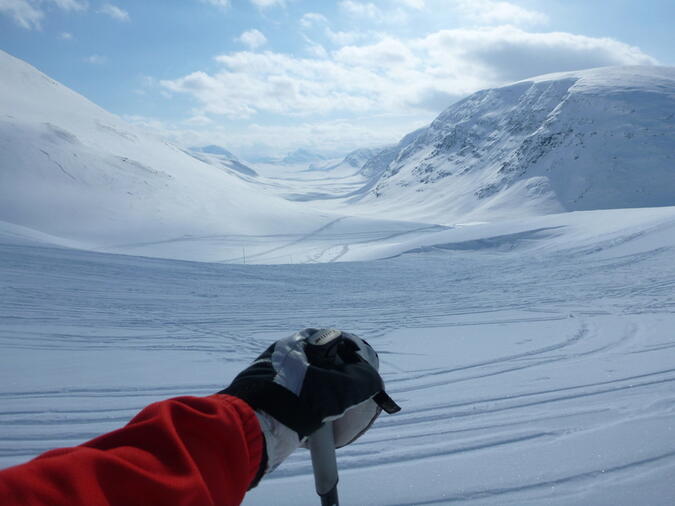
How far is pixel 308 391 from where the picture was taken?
1.67 metres

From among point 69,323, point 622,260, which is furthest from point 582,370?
point 622,260

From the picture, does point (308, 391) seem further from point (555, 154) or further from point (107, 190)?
point (555, 154)

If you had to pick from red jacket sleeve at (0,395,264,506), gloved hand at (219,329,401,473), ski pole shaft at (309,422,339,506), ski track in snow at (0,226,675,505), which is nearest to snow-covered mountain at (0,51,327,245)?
ski track in snow at (0,226,675,505)

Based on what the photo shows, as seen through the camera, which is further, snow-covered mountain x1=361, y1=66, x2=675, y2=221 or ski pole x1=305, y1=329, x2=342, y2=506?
snow-covered mountain x1=361, y1=66, x2=675, y2=221

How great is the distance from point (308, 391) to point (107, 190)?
1526 inches

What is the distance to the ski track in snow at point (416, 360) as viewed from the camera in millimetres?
2775

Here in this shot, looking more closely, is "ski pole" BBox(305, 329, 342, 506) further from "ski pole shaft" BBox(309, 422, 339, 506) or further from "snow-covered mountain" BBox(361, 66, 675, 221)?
"snow-covered mountain" BBox(361, 66, 675, 221)

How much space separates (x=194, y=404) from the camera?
4.75ft

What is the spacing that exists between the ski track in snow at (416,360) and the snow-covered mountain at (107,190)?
70.2ft

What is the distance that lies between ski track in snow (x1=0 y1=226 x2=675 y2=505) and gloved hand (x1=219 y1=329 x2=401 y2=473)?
1082mm

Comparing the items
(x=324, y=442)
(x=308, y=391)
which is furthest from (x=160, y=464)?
(x=324, y=442)

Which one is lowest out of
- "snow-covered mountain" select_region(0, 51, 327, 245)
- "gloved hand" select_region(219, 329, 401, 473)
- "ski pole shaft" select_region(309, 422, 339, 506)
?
"ski pole shaft" select_region(309, 422, 339, 506)

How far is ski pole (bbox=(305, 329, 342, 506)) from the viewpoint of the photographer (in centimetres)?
172

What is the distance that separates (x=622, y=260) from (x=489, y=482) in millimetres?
9694
